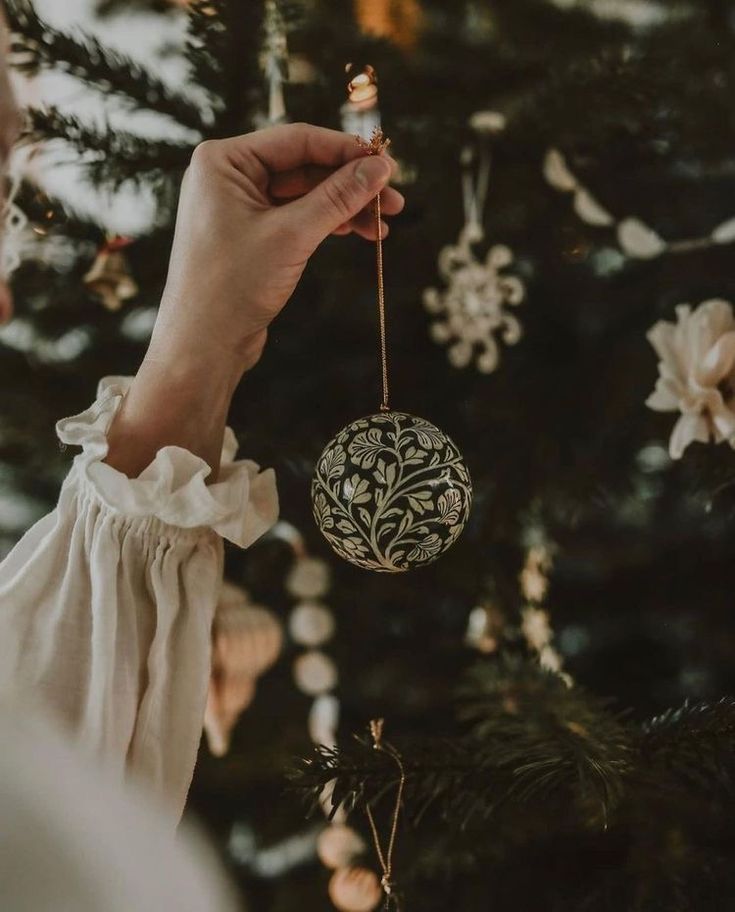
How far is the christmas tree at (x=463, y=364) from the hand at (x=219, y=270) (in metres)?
0.13

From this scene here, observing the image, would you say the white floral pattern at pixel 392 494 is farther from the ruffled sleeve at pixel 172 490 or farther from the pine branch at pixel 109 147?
the pine branch at pixel 109 147

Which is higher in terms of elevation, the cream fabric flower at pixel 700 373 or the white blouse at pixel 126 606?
the cream fabric flower at pixel 700 373

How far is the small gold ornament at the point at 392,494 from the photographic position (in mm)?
540

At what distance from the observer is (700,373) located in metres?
0.64

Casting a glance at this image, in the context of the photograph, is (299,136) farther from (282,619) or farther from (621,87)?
(282,619)

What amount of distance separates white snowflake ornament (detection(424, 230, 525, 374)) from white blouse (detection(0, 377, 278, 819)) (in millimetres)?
306

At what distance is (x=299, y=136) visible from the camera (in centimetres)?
61

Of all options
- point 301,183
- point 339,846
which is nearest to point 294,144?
point 301,183

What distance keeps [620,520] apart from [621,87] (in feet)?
1.18

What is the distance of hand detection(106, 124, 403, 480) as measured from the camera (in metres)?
0.59

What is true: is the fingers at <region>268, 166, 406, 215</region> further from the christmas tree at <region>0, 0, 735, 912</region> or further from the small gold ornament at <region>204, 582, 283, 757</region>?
the small gold ornament at <region>204, 582, 283, 757</region>

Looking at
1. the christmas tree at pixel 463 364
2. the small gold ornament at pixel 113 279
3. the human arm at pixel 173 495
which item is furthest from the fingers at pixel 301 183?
the small gold ornament at pixel 113 279

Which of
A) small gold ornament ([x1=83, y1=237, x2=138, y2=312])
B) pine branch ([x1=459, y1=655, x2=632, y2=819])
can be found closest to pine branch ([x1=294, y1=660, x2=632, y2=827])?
Result: pine branch ([x1=459, y1=655, x2=632, y2=819])

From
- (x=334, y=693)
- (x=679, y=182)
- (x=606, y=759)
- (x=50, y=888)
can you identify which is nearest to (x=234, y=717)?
(x=334, y=693)
